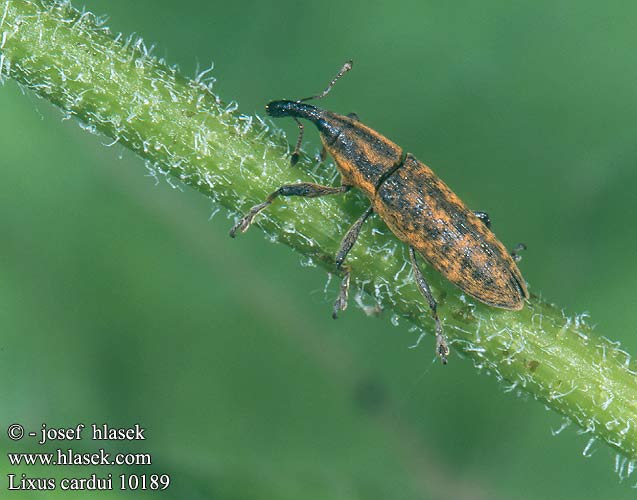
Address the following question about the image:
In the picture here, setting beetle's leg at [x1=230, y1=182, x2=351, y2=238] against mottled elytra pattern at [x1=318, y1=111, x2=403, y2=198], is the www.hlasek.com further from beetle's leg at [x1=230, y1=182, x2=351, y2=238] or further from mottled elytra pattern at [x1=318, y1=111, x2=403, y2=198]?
mottled elytra pattern at [x1=318, y1=111, x2=403, y2=198]

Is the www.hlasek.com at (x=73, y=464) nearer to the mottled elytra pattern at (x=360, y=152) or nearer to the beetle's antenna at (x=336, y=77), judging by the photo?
the mottled elytra pattern at (x=360, y=152)

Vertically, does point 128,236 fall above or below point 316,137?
below

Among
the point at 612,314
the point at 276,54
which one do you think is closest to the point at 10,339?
the point at 276,54

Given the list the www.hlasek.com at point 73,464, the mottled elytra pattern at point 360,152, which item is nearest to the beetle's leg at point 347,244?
the mottled elytra pattern at point 360,152

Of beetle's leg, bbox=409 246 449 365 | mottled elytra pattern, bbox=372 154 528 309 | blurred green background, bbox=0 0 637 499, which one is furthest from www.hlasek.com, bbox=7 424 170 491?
mottled elytra pattern, bbox=372 154 528 309

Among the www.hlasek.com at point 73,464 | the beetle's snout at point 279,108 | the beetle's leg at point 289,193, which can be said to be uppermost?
the beetle's snout at point 279,108

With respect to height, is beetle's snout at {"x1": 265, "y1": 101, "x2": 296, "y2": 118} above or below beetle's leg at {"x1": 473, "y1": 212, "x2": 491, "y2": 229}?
above

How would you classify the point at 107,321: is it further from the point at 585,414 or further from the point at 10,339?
the point at 585,414

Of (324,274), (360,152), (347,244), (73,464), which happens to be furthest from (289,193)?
(73,464)
